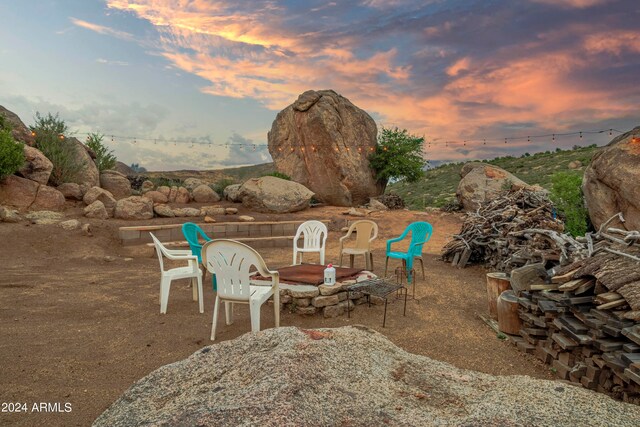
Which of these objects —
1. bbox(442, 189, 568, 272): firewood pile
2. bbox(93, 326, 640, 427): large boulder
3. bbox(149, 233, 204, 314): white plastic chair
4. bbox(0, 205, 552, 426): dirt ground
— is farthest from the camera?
bbox(442, 189, 568, 272): firewood pile

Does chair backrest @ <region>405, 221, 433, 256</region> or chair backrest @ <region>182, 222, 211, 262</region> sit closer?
chair backrest @ <region>182, 222, 211, 262</region>

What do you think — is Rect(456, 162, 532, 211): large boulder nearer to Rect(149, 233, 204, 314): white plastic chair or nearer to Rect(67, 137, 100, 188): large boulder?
Rect(149, 233, 204, 314): white plastic chair

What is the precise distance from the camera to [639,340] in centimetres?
260

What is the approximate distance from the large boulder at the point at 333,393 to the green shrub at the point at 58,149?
10.5 metres

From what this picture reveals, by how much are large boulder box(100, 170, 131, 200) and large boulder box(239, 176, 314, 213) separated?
360 centimetres

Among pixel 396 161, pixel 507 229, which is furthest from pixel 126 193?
pixel 507 229

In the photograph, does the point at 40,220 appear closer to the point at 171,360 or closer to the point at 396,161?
the point at 171,360

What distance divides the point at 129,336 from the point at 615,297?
409cm

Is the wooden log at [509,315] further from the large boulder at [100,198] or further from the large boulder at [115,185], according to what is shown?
the large boulder at [115,185]

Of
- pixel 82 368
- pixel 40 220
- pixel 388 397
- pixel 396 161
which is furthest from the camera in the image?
pixel 396 161

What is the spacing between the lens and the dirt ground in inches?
118

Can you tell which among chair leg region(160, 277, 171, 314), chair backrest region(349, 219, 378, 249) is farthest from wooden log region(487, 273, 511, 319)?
chair leg region(160, 277, 171, 314)

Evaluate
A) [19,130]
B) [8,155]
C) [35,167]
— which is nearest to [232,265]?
[8,155]

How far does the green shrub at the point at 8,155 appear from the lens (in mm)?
9191
